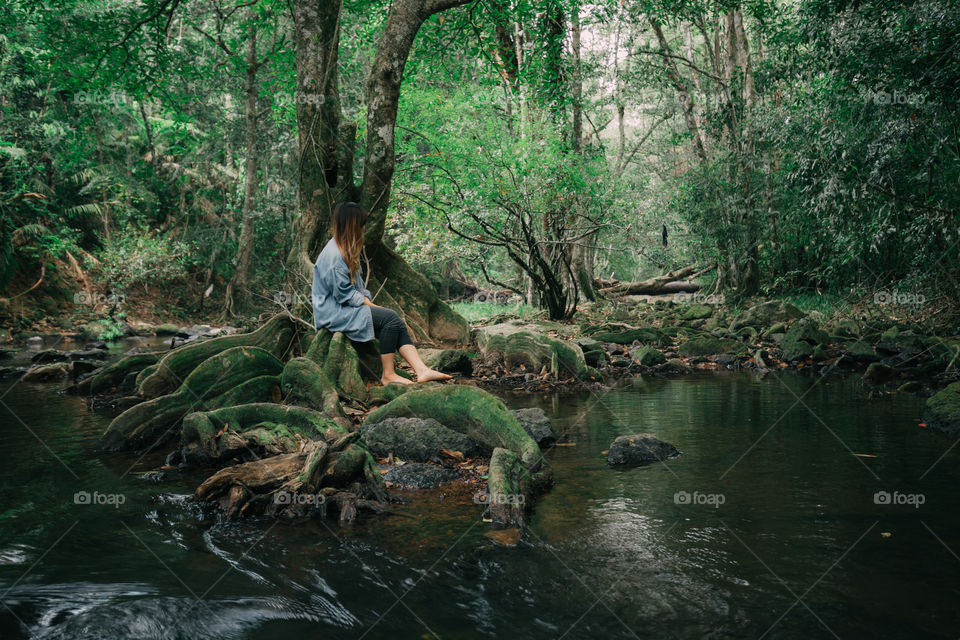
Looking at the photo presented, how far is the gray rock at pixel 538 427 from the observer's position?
665 centimetres

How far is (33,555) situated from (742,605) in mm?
4348

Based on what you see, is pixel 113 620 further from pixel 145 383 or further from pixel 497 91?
pixel 497 91

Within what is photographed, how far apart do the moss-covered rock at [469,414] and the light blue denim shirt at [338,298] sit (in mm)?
1493

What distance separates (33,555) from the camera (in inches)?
160

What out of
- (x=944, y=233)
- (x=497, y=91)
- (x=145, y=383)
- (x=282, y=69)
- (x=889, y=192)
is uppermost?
(x=282, y=69)

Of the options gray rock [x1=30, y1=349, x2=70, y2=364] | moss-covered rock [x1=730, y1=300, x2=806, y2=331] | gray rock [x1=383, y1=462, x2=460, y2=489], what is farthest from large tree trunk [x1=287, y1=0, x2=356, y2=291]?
moss-covered rock [x1=730, y1=300, x2=806, y2=331]

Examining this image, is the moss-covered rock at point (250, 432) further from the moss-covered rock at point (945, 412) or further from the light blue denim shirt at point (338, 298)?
the moss-covered rock at point (945, 412)

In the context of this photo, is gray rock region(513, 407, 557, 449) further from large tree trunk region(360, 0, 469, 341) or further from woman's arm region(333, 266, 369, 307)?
large tree trunk region(360, 0, 469, 341)

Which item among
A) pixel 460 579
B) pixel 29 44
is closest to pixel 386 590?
pixel 460 579

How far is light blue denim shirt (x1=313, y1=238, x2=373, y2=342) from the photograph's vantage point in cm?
739

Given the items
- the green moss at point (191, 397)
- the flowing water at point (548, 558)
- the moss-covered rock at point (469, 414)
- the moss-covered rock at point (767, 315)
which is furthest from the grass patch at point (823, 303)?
the green moss at point (191, 397)

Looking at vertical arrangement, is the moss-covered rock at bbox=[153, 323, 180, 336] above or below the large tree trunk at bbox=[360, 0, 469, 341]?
below

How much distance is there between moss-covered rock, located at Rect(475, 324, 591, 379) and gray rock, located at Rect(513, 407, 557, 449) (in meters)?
3.87

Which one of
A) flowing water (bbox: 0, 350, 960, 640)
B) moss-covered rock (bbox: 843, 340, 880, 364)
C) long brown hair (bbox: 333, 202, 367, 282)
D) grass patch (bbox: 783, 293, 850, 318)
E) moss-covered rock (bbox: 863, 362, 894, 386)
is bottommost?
flowing water (bbox: 0, 350, 960, 640)
